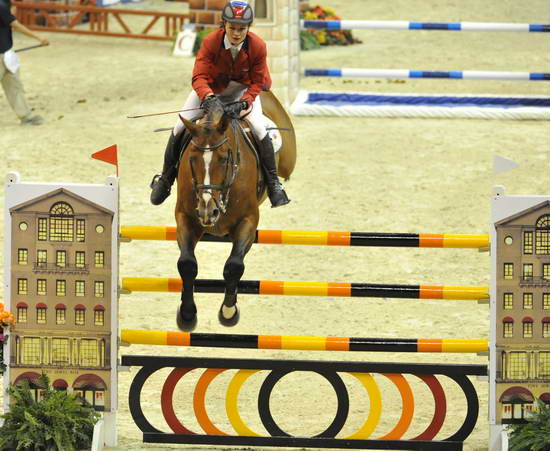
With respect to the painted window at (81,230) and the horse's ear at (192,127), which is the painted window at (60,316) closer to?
the painted window at (81,230)

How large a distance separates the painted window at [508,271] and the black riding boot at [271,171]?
129 cm

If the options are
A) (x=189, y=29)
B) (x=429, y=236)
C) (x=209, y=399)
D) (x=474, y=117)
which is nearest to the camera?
(x=429, y=236)

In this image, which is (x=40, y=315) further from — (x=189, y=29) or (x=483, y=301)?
(x=189, y=29)

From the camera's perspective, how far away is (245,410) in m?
7.45

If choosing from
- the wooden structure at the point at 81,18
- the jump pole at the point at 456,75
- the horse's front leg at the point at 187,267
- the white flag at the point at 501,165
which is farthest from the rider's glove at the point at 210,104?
the wooden structure at the point at 81,18

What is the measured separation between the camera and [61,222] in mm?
6367

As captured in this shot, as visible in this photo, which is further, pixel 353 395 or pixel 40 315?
pixel 353 395

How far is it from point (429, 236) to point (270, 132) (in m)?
1.15

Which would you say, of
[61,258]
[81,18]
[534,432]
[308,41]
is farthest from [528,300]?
[81,18]

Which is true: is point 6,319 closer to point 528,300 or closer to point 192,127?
point 192,127

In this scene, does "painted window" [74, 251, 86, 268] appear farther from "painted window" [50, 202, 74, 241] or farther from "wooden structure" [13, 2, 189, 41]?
"wooden structure" [13, 2, 189, 41]

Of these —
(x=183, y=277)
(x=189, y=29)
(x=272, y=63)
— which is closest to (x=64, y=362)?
(x=183, y=277)

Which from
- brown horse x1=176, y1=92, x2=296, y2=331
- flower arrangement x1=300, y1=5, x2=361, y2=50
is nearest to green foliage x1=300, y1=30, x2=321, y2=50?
flower arrangement x1=300, y1=5, x2=361, y2=50

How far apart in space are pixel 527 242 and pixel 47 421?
2.68m
